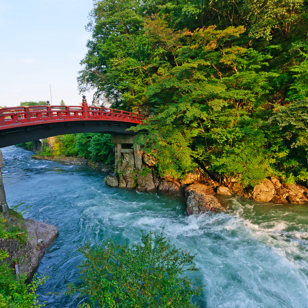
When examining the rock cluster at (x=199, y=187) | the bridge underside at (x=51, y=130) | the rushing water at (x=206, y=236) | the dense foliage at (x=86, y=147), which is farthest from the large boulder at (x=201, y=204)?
the dense foliage at (x=86, y=147)

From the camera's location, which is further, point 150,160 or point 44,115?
point 150,160

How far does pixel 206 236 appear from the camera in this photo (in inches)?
410

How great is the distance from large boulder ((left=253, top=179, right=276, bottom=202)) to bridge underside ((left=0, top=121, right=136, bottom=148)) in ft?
41.9

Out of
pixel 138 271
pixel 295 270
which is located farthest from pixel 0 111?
pixel 295 270

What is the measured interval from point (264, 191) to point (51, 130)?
1596cm

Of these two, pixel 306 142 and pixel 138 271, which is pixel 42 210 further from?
pixel 306 142

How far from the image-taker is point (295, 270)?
7.76 m

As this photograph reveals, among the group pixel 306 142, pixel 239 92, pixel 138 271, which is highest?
pixel 239 92

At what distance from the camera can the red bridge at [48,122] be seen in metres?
10.4

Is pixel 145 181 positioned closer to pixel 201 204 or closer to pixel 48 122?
pixel 201 204

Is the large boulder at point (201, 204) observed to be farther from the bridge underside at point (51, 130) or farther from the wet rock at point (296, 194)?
the bridge underside at point (51, 130)

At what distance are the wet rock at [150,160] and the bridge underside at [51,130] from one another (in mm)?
3383

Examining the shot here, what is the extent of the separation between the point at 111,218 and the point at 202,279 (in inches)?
278

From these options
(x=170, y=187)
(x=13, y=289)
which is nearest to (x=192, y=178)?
(x=170, y=187)
